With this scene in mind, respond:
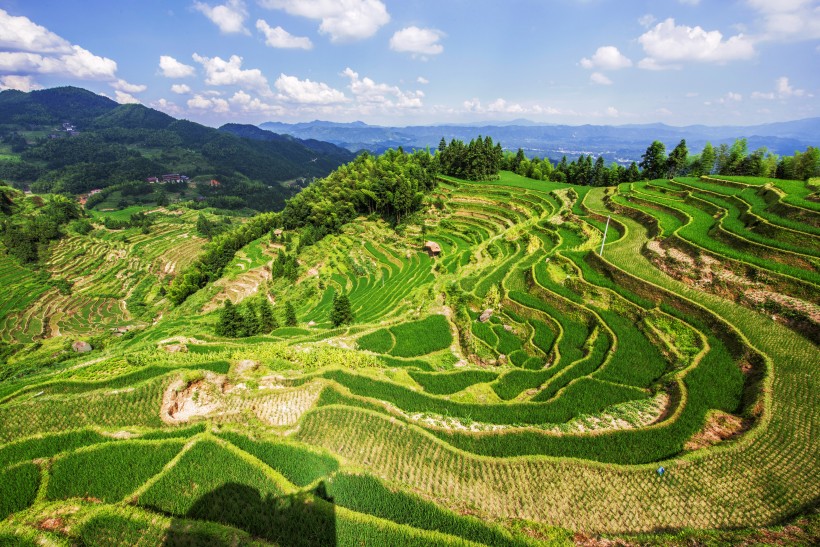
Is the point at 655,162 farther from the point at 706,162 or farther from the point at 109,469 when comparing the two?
the point at 109,469

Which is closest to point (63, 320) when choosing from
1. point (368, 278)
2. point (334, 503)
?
point (368, 278)

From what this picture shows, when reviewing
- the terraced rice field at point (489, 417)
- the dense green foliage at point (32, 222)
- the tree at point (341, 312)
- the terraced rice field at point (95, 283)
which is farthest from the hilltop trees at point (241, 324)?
the dense green foliage at point (32, 222)

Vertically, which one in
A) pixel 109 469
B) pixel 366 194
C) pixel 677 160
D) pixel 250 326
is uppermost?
pixel 677 160

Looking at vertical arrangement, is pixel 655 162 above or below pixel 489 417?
above

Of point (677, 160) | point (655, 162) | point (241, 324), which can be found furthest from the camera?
point (655, 162)

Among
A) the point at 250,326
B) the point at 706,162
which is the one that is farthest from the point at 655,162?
the point at 250,326

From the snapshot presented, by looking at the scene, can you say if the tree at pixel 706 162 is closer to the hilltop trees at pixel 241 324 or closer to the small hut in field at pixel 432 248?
the small hut in field at pixel 432 248

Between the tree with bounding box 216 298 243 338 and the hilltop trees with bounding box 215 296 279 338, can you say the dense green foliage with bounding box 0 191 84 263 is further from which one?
the hilltop trees with bounding box 215 296 279 338

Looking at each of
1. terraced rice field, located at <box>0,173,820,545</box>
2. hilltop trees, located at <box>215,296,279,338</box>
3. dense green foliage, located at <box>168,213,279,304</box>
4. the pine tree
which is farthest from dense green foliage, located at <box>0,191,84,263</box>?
terraced rice field, located at <box>0,173,820,545</box>
